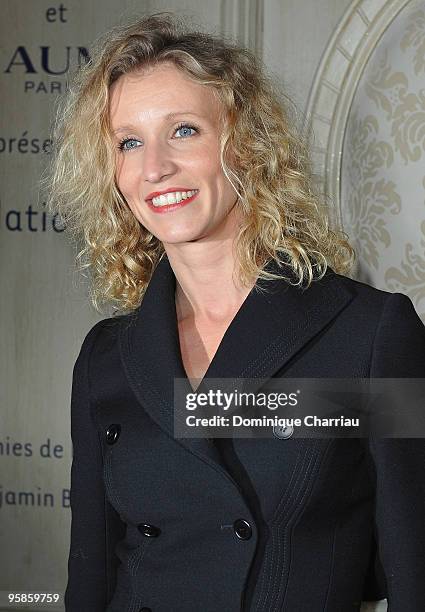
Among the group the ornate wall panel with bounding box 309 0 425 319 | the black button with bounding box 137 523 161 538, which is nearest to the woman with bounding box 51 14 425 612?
the black button with bounding box 137 523 161 538

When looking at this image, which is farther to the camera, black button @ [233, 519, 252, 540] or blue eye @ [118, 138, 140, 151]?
blue eye @ [118, 138, 140, 151]

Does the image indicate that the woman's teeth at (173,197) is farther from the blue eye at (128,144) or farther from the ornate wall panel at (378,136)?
the ornate wall panel at (378,136)

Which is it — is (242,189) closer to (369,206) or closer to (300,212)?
(300,212)

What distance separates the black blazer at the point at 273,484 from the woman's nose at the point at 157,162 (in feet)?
0.78

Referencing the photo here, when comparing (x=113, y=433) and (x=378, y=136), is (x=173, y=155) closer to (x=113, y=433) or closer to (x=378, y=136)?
(x=113, y=433)

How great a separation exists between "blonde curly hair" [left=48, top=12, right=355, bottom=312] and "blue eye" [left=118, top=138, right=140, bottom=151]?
18 millimetres

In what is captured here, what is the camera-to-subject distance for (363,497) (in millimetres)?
1391

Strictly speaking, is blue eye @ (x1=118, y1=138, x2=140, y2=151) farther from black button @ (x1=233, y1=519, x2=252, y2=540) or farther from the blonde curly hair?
black button @ (x1=233, y1=519, x2=252, y2=540)

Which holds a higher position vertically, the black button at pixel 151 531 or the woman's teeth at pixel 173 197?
the woman's teeth at pixel 173 197

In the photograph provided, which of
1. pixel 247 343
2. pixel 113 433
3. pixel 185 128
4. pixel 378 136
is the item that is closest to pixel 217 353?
pixel 247 343

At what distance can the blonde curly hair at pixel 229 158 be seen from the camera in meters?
1.51

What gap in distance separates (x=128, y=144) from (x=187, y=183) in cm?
15

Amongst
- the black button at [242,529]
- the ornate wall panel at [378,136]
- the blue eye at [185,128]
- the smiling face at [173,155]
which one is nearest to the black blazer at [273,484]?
the black button at [242,529]

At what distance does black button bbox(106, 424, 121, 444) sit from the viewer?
1.50 meters
